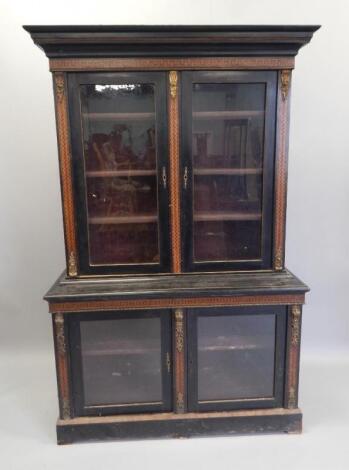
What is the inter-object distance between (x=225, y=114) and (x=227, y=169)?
0.25 m

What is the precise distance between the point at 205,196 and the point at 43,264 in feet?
4.09

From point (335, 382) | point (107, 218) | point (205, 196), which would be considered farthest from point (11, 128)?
point (335, 382)

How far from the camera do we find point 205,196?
6.28 feet

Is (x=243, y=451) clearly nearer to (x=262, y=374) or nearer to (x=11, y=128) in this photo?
(x=262, y=374)

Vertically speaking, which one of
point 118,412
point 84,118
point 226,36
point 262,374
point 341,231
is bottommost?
point 118,412

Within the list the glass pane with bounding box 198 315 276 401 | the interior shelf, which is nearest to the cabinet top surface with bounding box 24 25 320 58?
the interior shelf

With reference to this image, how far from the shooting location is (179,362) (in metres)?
1.90

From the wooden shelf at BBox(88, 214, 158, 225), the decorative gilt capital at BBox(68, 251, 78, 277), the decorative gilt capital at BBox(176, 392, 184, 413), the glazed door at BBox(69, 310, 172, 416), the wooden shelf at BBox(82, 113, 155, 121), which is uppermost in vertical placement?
the wooden shelf at BBox(82, 113, 155, 121)

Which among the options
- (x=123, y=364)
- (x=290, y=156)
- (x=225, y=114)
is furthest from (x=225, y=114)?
(x=123, y=364)

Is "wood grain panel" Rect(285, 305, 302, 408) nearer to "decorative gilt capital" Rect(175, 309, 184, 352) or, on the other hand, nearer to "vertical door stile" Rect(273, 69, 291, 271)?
"vertical door stile" Rect(273, 69, 291, 271)

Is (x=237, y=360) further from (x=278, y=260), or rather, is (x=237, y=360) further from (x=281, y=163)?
(x=281, y=163)

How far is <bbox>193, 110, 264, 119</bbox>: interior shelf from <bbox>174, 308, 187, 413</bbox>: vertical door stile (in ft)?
2.92

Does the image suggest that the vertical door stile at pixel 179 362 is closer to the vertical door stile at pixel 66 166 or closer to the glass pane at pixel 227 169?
the glass pane at pixel 227 169

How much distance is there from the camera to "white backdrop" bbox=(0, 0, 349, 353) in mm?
2311
